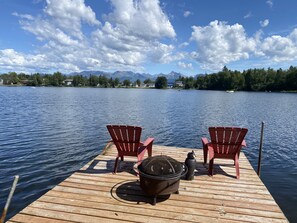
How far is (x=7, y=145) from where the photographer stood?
1100 cm

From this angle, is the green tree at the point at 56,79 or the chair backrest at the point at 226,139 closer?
the chair backrest at the point at 226,139

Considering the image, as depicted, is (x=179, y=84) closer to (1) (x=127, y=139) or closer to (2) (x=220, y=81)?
(2) (x=220, y=81)

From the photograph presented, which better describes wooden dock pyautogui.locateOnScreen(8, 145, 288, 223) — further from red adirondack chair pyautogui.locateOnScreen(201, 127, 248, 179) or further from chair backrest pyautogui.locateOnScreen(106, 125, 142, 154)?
chair backrest pyautogui.locateOnScreen(106, 125, 142, 154)

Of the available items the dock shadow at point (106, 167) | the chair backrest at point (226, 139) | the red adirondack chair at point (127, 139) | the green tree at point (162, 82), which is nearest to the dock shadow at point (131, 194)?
the dock shadow at point (106, 167)

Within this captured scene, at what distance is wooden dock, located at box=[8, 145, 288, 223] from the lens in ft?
12.0

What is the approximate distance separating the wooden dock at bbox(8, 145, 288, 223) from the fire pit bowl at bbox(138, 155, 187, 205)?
0.27 meters

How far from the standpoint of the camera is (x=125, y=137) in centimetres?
559

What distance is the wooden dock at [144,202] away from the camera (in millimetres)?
3656

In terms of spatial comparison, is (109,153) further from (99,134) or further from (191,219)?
(99,134)

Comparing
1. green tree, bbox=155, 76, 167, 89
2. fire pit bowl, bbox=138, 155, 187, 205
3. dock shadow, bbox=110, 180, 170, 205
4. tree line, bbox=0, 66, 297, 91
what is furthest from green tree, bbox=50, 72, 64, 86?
fire pit bowl, bbox=138, 155, 187, 205

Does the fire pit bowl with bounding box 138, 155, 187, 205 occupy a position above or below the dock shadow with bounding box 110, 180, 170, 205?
above

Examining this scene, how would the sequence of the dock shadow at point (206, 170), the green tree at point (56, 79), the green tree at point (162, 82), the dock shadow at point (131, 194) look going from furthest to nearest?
the green tree at point (162, 82) < the green tree at point (56, 79) < the dock shadow at point (206, 170) < the dock shadow at point (131, 194)

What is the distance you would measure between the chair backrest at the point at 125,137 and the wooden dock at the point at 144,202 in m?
0.57

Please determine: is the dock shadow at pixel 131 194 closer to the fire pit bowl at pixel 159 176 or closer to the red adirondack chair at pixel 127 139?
the fire pit bowl at pixel 159 176
